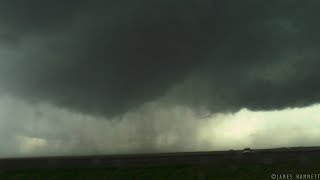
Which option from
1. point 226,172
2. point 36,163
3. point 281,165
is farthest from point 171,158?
point 36,163

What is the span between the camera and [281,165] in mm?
73812

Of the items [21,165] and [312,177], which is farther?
[21,165]

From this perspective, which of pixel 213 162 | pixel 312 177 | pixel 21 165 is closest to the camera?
pixel 312 177

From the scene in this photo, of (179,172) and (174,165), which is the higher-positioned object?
(174,165)

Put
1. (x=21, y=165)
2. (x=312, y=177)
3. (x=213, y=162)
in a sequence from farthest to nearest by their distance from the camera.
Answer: (x=21, y=165) < (x=213, y=162) < (x=312, y=177)

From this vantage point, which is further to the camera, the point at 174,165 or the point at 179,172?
the point at 174,165

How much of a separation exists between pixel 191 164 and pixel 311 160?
56.0 ft

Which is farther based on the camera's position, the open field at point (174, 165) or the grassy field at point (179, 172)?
the open field at point (174, 165)

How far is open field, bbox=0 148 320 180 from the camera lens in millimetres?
73500

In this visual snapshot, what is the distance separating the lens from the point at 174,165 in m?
77.6

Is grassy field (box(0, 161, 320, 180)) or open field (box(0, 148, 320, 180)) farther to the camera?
open field (box(0, 148, 320, 180))

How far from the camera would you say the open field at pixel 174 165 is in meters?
73.5

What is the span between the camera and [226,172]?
2906 inches

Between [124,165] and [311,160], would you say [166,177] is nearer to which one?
[124,165]
